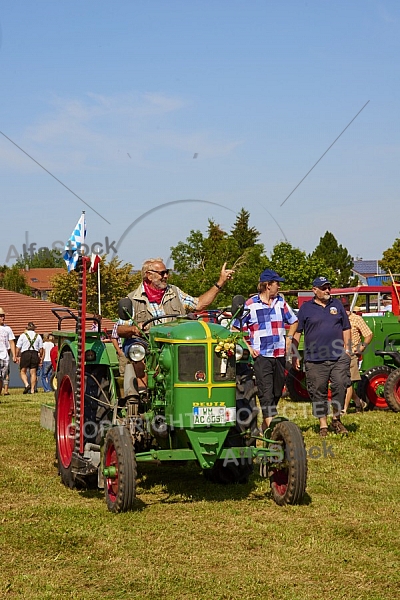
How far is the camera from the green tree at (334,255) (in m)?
79.4

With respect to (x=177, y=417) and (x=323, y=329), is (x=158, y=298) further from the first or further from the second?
(x=323, y=329)

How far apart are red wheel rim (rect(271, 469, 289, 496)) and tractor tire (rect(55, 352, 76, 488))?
168cm

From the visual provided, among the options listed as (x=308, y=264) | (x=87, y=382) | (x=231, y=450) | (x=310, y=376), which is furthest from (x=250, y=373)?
(x=308, y=264)

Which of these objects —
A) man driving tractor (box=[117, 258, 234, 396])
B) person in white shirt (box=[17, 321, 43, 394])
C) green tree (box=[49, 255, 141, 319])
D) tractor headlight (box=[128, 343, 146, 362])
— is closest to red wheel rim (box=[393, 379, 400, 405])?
man driving tractor (box=[117, 258, 234, 396])

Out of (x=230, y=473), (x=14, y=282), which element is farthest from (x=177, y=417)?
(x=14, y=282)

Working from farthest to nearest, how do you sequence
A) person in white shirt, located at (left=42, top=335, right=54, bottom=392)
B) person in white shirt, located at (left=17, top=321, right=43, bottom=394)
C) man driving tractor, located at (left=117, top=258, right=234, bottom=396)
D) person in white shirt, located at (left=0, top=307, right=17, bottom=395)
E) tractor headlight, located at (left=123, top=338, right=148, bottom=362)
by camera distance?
1. person in white shirt, located at (left=42, top=335, right=54, bottom=392)
2. person in white shirt, located at (left=17, top=321, right=43, bottom=394)
3. person in white shirt, located at (left=0, top=307, right=17, bottom=395)
4. man driving tractor, located at (left=117, top=258, right=234, bottom=396)
5. tractor headlight, located at (left=123, top=338, right=148, bottom=362)

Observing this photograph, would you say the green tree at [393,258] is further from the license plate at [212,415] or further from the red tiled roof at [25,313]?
the license plate at [212,415]

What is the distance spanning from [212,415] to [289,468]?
66 centimetres

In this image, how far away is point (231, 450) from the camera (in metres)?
5.86

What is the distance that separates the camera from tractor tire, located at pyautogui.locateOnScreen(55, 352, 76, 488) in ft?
22.6

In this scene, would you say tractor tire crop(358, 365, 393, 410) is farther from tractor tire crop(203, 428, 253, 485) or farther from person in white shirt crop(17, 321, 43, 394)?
person in white shirt crop(17, 321, 43, 394)

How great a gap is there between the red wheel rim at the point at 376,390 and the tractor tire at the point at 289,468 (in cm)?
651

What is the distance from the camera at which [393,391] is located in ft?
38.4

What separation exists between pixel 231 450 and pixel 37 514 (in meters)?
1.40
